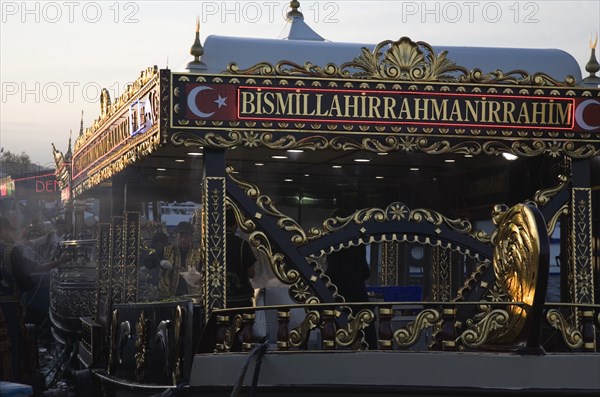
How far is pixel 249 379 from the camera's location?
7.91 m

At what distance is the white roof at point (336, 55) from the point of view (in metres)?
9.83

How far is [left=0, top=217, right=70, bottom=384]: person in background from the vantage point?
12461 mm

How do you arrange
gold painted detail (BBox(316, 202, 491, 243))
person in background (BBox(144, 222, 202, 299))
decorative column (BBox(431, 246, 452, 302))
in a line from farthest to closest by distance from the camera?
person in background (BBox(144, 222, 202, 299))
decorative column (BBox(431, 246, 452, 302))
gold painted detail (BBox(316, 202, 491, 243))

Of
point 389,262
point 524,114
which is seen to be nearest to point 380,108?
point 524,114

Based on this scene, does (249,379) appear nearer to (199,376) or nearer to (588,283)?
(199,376)

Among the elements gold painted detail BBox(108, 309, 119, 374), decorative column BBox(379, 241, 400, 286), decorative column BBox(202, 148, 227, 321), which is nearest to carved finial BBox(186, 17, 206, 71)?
decorative column BBox(202, 148, 227, 321)

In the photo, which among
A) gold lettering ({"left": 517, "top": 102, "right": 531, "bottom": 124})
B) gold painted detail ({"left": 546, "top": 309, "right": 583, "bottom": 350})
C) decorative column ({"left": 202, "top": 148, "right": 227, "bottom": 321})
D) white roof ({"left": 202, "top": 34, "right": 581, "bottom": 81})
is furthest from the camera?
white roof ({"left": 202, "top": 34, "right": 581, "bottom": 81})

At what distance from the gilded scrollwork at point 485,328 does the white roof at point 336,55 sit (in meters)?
3.11

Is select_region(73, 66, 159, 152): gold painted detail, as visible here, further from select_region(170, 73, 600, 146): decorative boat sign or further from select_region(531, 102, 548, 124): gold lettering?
select_region(531, 102, 548, 124): gold lettering

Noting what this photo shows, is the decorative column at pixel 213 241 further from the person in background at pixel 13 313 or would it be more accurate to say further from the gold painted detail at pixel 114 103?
the person in background at pixel 13 313

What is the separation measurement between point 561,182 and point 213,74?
3.18 metres

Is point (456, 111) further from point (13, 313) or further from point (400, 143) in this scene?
point (13, 313)

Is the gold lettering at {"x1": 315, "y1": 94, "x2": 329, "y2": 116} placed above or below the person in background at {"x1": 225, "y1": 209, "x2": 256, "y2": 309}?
above

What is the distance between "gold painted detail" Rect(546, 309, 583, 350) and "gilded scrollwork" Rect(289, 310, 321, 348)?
161 cm
